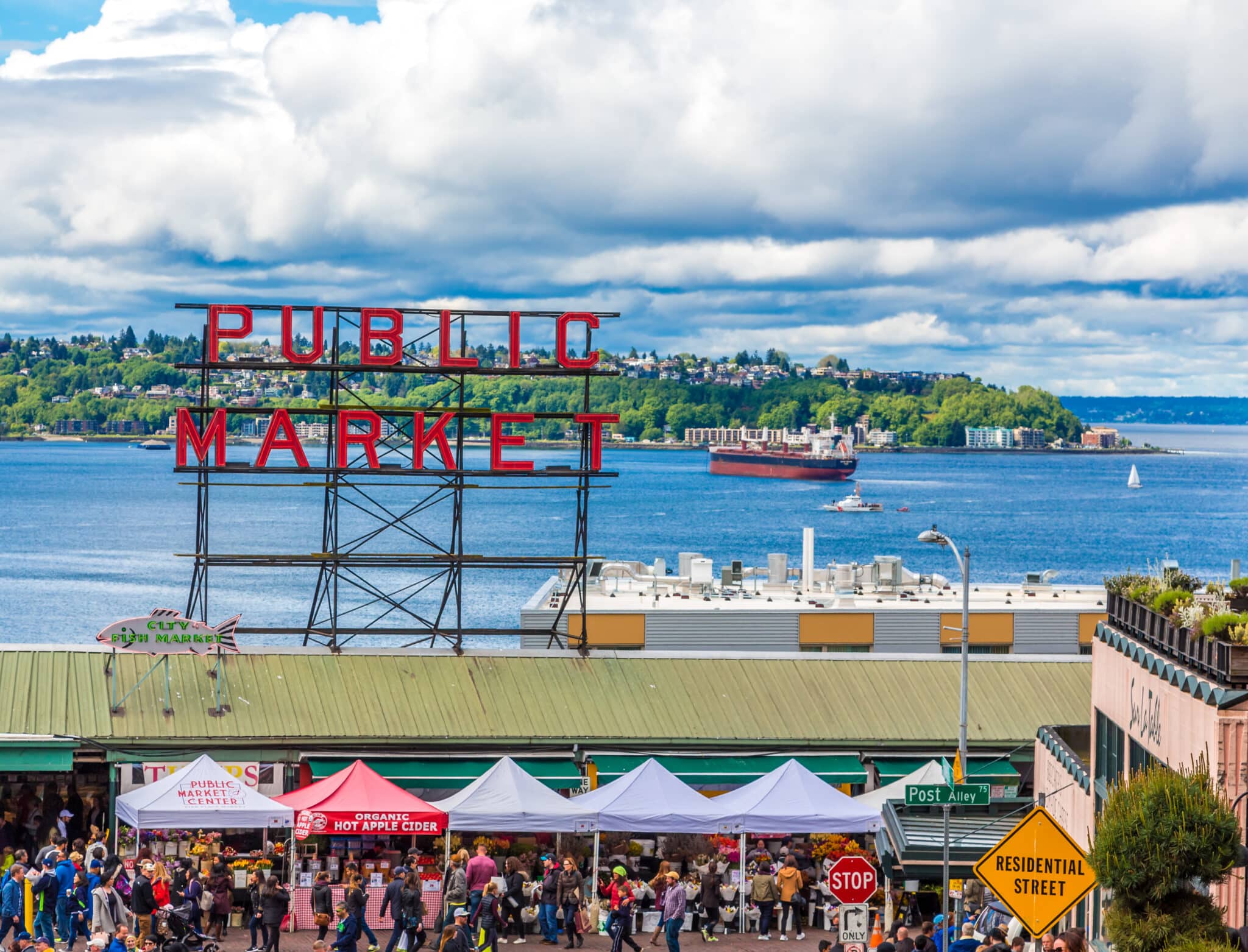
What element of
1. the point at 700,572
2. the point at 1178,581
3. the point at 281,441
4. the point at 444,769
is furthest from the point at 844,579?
the point at 1178,581

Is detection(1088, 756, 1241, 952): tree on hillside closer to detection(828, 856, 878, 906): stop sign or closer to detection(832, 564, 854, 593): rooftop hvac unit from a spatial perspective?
detection(828, 856, 878, 906): stop sign

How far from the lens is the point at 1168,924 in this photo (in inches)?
643

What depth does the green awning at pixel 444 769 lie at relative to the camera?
29656 millimetres

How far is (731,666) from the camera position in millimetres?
34188

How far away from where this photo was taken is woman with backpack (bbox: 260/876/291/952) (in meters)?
24.6

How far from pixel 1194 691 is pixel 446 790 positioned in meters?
15.2

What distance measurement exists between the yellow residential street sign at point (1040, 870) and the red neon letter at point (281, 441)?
2247cm

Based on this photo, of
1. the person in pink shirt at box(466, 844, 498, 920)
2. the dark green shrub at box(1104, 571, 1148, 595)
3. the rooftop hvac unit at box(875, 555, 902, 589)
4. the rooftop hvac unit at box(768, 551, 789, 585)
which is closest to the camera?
the dark green shrub at box(1104, 571, 1148, 595)

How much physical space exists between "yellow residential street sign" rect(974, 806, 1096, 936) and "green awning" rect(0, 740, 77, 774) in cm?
1930

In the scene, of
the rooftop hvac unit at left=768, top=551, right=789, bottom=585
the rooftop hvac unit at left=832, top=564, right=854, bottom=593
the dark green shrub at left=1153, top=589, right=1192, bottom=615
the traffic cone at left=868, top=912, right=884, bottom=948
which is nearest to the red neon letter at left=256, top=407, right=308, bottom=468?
the traffic cone at left=868, top=912, right=884, bottom=948

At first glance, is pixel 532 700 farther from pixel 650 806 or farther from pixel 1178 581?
pixel 1178 581

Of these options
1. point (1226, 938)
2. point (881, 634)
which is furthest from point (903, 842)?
point (881, 634)

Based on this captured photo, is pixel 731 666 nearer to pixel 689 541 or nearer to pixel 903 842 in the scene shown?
pixel 903 842

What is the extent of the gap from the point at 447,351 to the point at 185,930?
16859 mm
